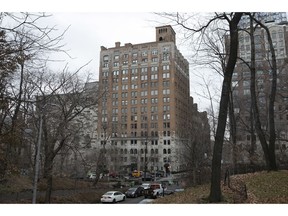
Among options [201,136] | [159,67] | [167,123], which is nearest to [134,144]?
[167,123]

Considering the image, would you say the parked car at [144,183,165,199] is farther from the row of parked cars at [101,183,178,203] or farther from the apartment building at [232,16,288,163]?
the apartment building at [232,16,288,163]

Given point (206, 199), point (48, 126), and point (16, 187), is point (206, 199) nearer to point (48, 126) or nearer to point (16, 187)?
point (48, 126)

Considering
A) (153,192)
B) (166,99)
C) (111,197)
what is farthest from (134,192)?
(166,99)

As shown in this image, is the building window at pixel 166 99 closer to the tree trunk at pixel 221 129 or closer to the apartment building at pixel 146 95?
the apartment building at pixel 146 95

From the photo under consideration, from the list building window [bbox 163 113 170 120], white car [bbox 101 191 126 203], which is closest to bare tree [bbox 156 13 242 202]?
white car [bbox 101 191 126 203]

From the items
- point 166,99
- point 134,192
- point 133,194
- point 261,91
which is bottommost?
point 133,194

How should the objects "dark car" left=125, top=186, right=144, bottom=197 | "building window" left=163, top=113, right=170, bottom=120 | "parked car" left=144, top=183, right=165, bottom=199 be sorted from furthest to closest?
"building window" left=163, top=113, right=170, bottom=120
"dark car" left=125, top=186, right=144, bottom=197
"parked car" left=144, top=183, right=165, bottom=199

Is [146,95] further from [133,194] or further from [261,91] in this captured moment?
[261,91]

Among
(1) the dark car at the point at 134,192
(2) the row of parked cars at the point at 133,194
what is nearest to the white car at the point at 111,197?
(2) the row of parked cars at the point at 133,194

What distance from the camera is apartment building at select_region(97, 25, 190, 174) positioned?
84062mm

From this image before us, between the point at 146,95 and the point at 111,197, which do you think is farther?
the point at 146,95

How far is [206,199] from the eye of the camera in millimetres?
10922

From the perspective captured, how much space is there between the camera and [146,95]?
296ft

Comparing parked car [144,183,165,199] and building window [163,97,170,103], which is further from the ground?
building window [163,97,170,103]
